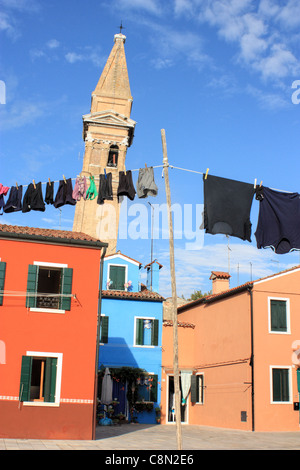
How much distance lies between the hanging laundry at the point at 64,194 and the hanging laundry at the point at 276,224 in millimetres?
5723

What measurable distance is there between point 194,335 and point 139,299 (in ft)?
12.6

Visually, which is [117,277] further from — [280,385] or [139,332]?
[280,385]

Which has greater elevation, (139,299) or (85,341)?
(139,299)

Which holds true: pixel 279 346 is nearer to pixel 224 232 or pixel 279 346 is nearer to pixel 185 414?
pixel 185 414

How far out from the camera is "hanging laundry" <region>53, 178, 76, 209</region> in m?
16.4

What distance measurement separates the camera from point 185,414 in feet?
91.0

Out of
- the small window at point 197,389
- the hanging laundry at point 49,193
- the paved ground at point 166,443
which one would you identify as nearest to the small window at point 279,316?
the paved ground at point 166,443

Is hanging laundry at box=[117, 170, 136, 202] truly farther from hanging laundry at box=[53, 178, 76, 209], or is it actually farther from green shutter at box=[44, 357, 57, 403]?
green shutter at box=[44, 357, 57, 403]

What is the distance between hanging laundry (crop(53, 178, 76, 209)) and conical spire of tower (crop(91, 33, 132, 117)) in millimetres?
25915

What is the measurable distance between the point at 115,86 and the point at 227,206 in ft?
103

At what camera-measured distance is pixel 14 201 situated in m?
16.7

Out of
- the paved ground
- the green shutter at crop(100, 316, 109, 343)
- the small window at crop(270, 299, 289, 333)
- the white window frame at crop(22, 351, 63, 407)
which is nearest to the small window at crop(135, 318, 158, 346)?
the green shutter at crop(100, 316, 109, 343)

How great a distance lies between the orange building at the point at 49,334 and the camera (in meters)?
15.9
